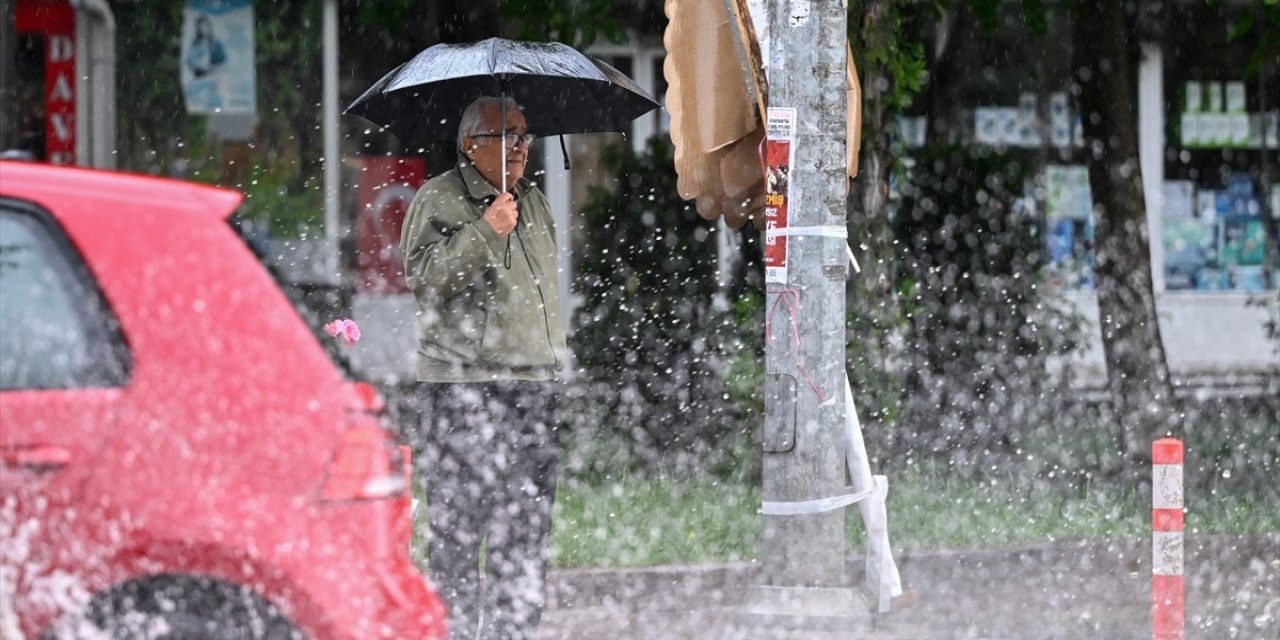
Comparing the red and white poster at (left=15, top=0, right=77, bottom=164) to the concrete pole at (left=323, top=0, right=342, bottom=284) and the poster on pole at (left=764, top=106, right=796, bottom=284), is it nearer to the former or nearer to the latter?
the concrete pole at (left=323, top=0, right=342, bottom=284)

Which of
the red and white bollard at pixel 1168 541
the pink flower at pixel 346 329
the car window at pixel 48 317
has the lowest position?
the red and white bollard at pixel 1168 541

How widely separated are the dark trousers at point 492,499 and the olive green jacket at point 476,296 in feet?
0.22

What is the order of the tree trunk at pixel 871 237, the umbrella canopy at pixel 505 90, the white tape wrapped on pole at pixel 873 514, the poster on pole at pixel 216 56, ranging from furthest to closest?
1. the poster on pole at pixel 216 56
2. the tree trunk at pixel 871 237
3. the white tape wrapped on pole at pixel 873 514
4. the umbrella canopy at pixel 505 90

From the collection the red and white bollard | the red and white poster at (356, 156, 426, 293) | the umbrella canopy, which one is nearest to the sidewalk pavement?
the red and white bollard

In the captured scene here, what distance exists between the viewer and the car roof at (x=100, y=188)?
3.86 m

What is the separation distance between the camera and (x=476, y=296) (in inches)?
236

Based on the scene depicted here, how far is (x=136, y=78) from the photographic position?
1533 cm

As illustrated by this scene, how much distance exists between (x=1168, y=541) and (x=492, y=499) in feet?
7.11

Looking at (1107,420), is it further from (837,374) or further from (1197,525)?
(837,374)

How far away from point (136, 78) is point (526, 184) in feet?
32.1

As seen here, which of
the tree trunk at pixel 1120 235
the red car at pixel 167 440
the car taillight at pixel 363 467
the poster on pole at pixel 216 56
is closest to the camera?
the red car at pixel 167 440

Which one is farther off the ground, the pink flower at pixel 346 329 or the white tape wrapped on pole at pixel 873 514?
the pink flower at pixel 346 329

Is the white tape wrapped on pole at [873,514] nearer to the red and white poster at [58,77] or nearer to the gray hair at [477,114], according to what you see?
the gray hair at [477,114]

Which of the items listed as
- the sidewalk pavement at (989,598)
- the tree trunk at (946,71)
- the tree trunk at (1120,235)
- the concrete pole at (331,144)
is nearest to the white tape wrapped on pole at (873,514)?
the sidewalk pavement at (989,598)
